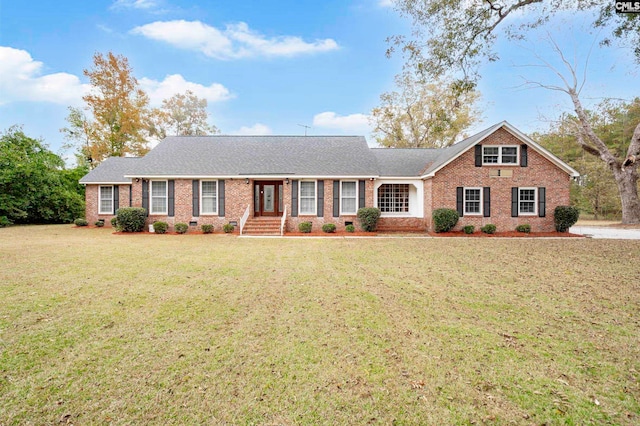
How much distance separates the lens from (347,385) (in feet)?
9.23

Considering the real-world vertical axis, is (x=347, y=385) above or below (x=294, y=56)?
below

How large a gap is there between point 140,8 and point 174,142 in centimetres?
737

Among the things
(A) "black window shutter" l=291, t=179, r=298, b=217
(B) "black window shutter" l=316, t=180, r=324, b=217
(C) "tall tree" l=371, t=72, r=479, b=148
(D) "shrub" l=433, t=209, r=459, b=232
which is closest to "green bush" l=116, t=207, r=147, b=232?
(A) "black window shutter" l=291, t=179, r=298, b=217

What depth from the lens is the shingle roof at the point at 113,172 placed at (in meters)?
18.7

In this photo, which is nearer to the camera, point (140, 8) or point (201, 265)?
point (201, 265)

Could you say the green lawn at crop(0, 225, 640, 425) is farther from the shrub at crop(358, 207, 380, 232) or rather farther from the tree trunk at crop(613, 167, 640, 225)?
the tree trunk at crop(613, 167, 640, 225)

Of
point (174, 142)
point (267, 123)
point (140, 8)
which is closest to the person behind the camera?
point (140, 8)

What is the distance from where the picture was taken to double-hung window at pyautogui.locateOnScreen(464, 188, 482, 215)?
15.9 metres

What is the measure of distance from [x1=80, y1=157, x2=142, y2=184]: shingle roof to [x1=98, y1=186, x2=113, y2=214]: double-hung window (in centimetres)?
69

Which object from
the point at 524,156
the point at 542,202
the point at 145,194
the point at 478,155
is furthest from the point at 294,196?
the point at 542,202

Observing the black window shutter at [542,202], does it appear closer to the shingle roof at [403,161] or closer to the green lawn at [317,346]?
the shingle roof at [403,161]

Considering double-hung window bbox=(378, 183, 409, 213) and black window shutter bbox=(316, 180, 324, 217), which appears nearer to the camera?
black window shutter bbox=(316, 180, 324, 217)

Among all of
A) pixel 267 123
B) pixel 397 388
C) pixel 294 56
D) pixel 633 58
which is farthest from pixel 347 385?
pixel 267 123

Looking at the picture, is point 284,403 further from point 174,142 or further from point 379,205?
point 174,142
